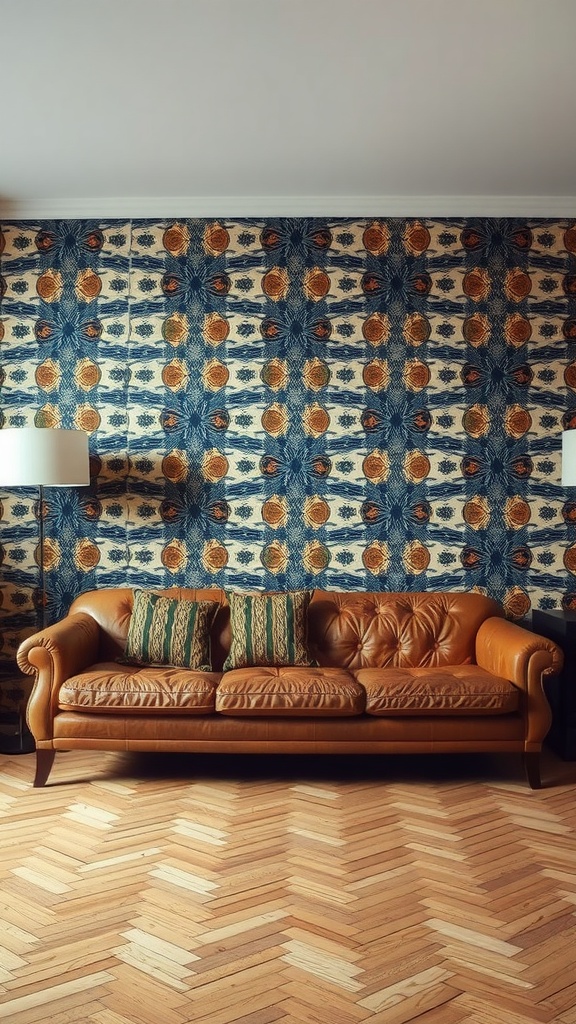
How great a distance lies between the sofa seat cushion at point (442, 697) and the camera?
4.10m

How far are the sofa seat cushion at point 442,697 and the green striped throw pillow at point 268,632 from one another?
1.84 feet

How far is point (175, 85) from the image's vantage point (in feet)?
12.4

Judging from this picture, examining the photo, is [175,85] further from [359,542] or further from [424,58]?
[359,542]

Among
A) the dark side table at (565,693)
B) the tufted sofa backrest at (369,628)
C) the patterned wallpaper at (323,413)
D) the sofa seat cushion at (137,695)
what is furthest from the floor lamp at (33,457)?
the dark side table at (565,693)

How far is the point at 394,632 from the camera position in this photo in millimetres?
4859

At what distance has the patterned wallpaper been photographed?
5.23 metres

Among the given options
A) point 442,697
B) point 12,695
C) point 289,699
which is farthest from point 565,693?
point 12,695

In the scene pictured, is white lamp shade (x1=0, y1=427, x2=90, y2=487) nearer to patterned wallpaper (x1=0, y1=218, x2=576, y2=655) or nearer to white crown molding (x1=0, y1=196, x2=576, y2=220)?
patterned wallpaper (x1=0, y1=218, x2=576, y2=655)

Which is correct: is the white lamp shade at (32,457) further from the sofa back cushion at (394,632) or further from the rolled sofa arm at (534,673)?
the rolled sofa arm at (534,673)

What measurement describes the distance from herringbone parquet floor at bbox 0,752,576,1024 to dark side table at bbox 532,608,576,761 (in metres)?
0.18

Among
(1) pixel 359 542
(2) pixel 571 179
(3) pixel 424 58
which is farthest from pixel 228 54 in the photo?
(1) pixel 359 542

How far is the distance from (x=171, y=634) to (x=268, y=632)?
496 millimetres

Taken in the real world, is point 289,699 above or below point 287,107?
below

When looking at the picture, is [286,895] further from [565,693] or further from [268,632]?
[565,693]
